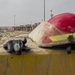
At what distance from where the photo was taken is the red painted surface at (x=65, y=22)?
4625 millimetres

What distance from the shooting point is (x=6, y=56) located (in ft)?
14.1

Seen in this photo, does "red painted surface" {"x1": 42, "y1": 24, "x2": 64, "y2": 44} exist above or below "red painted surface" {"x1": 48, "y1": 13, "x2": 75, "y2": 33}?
below

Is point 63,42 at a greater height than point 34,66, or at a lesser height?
greater

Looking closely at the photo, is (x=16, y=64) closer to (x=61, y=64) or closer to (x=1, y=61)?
(x=1, y=61)

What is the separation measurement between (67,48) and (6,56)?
2.90 ft

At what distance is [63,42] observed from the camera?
4.44 meters

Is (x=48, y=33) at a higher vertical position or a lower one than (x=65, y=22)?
lower

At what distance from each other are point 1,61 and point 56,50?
825mm

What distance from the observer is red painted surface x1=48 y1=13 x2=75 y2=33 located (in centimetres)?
462

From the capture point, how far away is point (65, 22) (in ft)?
15.6

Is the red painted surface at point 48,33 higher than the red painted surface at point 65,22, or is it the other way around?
the red painted surface at point 65,22

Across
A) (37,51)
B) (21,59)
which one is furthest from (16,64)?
(37,51)

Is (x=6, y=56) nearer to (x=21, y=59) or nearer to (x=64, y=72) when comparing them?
(x=21, y=59)

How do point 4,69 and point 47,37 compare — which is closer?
point 4,69
